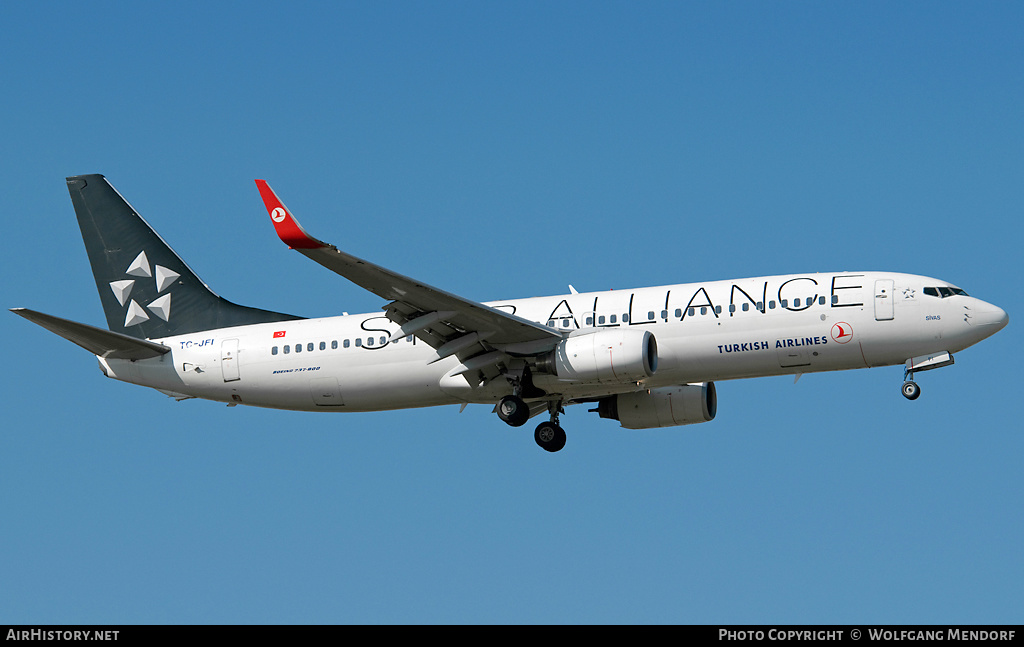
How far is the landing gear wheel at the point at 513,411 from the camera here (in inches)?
1417

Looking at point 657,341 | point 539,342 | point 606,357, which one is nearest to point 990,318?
point 657,341

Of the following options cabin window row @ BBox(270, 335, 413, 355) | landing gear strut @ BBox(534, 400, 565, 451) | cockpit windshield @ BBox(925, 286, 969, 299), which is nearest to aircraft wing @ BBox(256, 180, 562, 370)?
cabin window row @ BBox(270, 335, 413, 355)

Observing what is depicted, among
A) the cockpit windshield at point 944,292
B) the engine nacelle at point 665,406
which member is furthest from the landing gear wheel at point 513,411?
the cockpit windshield at point 944,292

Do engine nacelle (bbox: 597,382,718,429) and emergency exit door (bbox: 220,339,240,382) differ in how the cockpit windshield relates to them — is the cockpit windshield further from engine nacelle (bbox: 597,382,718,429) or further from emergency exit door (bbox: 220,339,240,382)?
emergency exit door (bbox: 220,339,240,382)

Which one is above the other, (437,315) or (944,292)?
(944,292)

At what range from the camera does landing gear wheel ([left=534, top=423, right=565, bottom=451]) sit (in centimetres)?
3809

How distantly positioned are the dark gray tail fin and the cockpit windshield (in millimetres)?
18642

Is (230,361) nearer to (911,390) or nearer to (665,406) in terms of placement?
(665,406)

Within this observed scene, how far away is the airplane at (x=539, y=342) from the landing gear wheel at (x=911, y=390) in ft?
0.12

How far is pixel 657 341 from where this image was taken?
35.2 meters

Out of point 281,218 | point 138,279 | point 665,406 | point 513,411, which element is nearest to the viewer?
point 281,218

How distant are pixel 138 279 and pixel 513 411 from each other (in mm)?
14201
